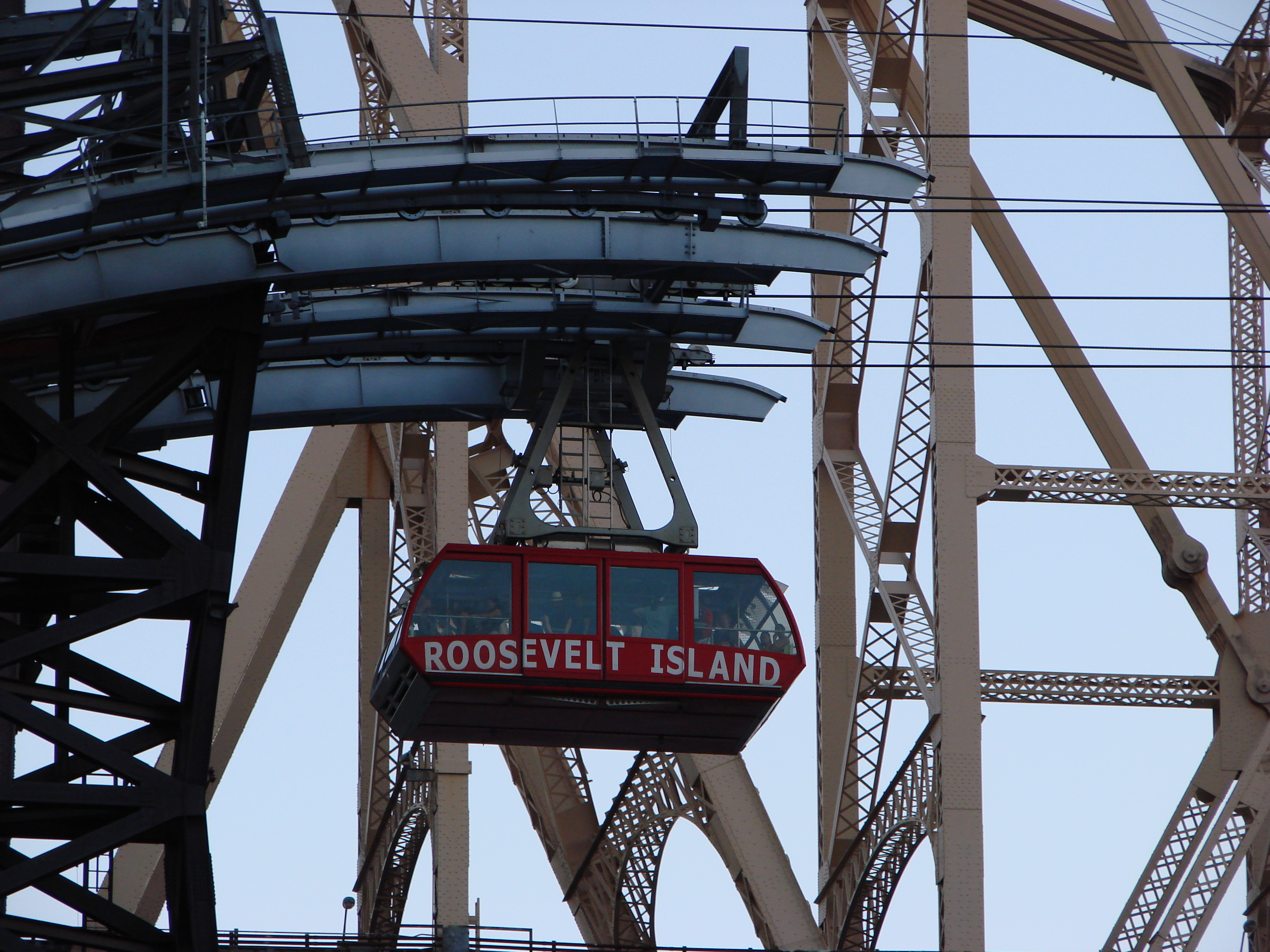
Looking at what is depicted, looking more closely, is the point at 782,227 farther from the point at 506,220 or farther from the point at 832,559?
the point at 832,559

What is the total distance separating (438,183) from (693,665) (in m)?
5.62

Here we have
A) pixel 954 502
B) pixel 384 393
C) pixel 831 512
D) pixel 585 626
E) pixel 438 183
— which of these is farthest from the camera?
pixel 831 512

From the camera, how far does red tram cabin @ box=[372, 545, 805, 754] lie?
2320cm

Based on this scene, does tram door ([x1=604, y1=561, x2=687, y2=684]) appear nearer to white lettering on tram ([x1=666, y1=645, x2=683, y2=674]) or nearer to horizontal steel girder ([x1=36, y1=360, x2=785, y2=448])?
white lettering on tram ([x1=666, y1=645, x2=683, y2=674])

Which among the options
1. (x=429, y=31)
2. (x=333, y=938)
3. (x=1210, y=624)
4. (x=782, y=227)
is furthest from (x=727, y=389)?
(x=1210, y=624)

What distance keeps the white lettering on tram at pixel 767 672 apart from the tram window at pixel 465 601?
8.94 feet

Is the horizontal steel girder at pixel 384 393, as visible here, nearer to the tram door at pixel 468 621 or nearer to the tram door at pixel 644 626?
the tram door at pixel 644 626

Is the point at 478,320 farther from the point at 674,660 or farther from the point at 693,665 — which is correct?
the point at 693,665

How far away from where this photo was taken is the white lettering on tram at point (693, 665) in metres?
23.5

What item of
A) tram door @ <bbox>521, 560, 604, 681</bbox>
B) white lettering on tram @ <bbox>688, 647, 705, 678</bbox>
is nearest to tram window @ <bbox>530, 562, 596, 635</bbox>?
tram door @ <bbox>521, 560, 604, 681</bbox>

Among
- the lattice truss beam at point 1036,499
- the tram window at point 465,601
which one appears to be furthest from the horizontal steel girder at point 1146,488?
the tram window at point 465,601

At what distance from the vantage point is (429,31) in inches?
1412

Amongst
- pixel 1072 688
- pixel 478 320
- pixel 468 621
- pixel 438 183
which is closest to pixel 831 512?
pixel 1072 688

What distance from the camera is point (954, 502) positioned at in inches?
1283
